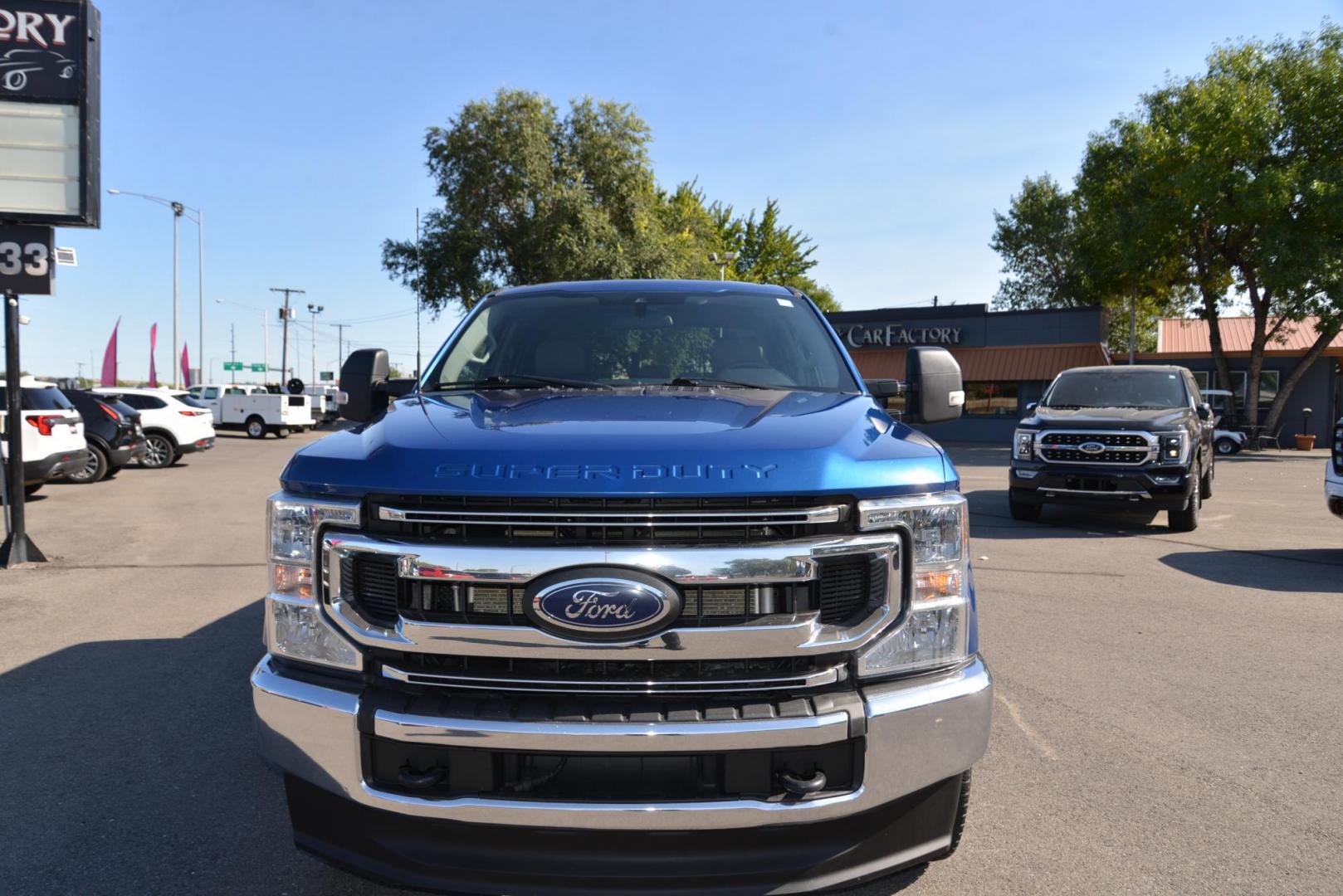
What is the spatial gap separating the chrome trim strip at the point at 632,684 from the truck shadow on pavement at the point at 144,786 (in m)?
0.62

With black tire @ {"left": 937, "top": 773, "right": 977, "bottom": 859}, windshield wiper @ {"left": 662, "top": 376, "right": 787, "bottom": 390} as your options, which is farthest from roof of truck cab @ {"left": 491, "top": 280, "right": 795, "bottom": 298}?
black tire @ {"left": 937, "top": 773, "right": 977, "bottom": 859}

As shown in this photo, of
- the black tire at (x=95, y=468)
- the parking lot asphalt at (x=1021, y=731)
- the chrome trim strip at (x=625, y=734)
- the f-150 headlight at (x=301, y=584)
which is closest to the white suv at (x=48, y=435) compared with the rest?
the black tire at (x=95, y=468)

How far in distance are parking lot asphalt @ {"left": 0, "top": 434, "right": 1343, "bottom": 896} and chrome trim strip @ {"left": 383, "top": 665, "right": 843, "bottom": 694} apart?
0.94 metres

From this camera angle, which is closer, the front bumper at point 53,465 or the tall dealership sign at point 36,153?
the tall dealership sign at point 36,153

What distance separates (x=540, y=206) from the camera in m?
31.1

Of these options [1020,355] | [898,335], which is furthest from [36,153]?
[898,335]

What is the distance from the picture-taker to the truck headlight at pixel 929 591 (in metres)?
2.40

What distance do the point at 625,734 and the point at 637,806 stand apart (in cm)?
16

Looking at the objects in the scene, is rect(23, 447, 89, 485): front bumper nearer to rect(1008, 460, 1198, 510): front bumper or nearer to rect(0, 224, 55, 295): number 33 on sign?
rect(0, 224, 55, 295): number 33 on sign

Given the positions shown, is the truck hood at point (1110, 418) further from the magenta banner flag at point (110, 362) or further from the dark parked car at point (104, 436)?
the magenta banner flag at point (110, 362)

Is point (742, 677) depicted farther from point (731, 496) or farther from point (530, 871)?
point (530, 871)

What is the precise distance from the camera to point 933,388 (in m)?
3.91

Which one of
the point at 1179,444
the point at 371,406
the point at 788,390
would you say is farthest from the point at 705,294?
the point at 1179,444

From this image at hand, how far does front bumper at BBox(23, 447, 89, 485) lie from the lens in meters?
12.1
